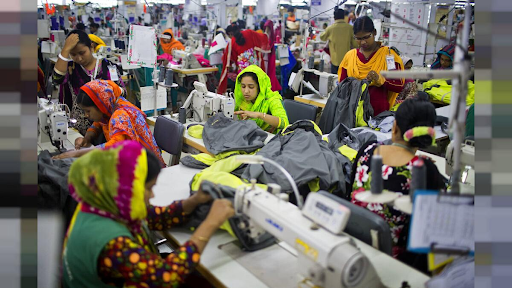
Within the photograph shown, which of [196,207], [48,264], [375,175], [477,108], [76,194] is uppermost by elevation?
[477,108]

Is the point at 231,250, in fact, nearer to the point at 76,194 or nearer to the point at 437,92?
the point at 76,194

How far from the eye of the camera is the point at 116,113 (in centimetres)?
277

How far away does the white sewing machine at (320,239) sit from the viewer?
132 centimetres

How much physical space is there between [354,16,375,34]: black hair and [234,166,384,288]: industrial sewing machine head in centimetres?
265

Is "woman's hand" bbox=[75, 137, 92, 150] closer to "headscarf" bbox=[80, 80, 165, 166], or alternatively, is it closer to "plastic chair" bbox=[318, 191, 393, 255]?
"headscarf" bbox=[80, 80, 165, 166]

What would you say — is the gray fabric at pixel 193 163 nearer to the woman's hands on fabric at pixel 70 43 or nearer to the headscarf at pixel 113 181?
the headscarf at pixel 113 181

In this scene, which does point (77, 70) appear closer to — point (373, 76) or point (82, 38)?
point (82, 38)

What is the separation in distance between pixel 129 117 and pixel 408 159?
183cm

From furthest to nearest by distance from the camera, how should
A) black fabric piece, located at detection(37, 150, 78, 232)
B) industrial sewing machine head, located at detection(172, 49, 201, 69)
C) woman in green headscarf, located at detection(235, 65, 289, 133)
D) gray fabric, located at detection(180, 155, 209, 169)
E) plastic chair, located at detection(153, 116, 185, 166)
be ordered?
industrial sewing machine head, located at detection(172, 49, 201, 69) < woman in green headscarf, located at detection(235, 65, 289, 133) < plastic chair, located at detection(153, 116, 185, 166) < gray fabric, located at detection(180, 155, 209, 169) < black fabric piece, located at detection(37, 150, 78, 232)

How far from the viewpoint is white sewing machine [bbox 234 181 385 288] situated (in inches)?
52.1

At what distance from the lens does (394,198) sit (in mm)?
1396

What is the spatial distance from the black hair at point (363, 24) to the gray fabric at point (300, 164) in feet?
5.02

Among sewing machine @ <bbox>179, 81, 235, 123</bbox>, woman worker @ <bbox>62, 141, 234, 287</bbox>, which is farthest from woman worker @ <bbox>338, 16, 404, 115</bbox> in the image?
woman worker @ <bbox>62, 141, 234, 287</bbox>

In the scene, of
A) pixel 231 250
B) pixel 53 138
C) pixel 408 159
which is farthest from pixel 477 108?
pixel 53 138
